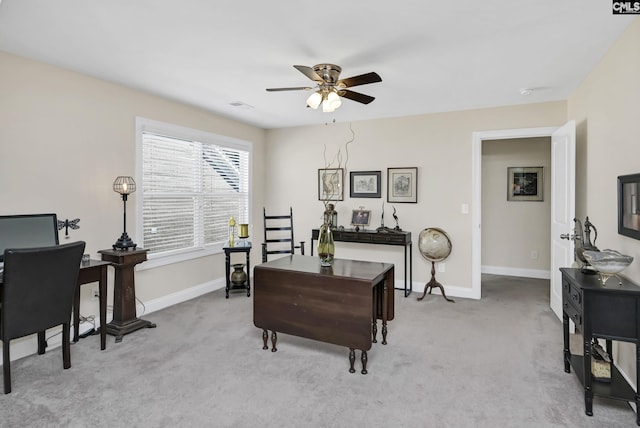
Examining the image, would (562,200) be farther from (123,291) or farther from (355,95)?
(123,291)

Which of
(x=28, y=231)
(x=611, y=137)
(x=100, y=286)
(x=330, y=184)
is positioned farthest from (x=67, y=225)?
(x=611, y=137)

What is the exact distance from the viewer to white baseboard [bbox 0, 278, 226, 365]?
281 cm

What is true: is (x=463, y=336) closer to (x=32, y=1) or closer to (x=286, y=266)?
(x=286, y=266)

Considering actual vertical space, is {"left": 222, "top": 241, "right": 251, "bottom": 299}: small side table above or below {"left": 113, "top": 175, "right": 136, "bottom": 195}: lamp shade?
below

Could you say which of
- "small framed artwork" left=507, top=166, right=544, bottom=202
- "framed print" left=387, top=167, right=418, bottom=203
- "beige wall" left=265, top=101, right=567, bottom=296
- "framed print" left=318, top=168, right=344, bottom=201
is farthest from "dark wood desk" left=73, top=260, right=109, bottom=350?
"small framed artwork" left=507, top=166, right=544, bottom=202

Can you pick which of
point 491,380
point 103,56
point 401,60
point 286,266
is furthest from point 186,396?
point 401,60

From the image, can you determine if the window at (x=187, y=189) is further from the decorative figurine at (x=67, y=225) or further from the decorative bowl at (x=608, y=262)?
the decorative bowl at (x=608, y=262)

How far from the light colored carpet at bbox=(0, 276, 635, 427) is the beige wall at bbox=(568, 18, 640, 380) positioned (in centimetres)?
72

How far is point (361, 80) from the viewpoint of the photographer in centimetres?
255

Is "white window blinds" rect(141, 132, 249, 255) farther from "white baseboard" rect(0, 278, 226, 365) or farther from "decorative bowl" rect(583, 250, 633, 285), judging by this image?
Answer: "decorative bowl" rect(583, 250, 633, 285)

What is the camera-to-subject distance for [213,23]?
228 cm

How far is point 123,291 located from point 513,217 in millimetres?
5524

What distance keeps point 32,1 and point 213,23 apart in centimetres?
99

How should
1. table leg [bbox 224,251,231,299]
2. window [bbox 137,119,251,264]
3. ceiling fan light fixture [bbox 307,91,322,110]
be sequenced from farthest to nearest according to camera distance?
table leg [bbox 224,251,231,299], window [bbox 137,119,251,264], ceiling fan light fixture [bbox 307,91,322,110]
